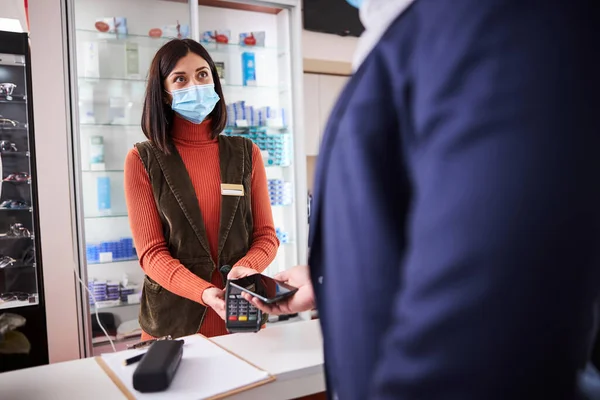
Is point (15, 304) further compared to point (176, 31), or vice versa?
point (176, 31)

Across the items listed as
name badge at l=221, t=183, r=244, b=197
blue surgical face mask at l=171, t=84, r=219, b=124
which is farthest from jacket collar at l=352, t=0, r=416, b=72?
blue surgical face mask at l=171, t=84, r=219, b=124

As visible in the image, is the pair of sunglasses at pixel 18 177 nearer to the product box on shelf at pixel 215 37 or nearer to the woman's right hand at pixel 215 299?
the product box on shelf at pixel 215 37

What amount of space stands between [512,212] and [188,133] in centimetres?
163

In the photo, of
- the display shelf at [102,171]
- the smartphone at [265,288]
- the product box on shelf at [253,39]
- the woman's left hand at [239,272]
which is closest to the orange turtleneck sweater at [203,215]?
the woman's left hand at [239,272]

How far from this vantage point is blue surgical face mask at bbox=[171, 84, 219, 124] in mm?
1825

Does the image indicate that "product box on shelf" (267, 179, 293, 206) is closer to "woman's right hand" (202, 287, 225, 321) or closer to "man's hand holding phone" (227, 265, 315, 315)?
"woman's right hand" (202, 287, 225, 321)

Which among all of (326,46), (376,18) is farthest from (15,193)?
(326,46)

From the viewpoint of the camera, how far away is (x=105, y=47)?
3.04 m

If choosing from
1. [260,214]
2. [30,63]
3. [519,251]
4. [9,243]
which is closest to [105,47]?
[30,63]

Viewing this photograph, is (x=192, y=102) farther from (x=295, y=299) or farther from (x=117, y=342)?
(x=117, y=342)

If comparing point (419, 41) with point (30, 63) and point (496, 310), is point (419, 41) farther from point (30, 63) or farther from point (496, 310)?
point (30, 63)

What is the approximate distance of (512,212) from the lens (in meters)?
0.36

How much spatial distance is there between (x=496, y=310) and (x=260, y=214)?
1.55 m

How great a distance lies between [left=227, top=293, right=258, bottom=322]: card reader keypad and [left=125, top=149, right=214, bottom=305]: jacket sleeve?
365 mm
